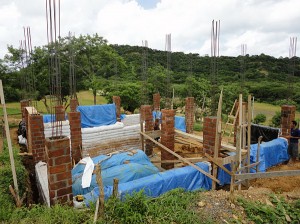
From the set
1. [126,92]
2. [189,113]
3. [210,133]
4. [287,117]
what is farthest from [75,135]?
[126,92]

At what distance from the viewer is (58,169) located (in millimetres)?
3062

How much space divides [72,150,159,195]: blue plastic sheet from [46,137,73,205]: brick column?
1.28 m

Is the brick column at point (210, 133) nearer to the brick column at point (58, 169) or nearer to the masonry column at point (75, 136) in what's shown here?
the brick column at point (58, 169)

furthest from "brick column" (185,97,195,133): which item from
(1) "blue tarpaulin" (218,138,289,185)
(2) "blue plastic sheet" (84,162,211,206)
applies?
(2) "blue plastic sheet" (84,162,211,206)

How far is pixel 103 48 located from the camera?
52.9ft

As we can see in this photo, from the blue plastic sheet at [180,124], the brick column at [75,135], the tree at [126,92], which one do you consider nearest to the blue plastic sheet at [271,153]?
the blue plastic sheet at [180,124]

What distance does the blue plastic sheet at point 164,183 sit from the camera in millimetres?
3785

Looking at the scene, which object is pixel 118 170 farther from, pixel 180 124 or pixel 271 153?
pixel 180 124

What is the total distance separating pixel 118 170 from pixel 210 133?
2350 mm

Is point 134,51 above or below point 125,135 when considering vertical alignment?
above

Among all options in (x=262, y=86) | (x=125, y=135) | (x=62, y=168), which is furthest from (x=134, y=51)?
(x=62, y=168)

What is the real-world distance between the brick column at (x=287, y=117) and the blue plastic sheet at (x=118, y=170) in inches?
216

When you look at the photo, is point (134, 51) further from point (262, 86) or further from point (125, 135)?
point (125, 135)

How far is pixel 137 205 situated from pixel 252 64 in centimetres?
3313
